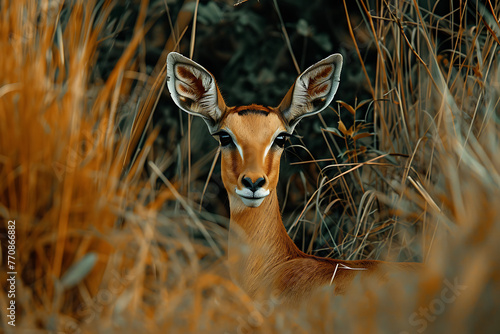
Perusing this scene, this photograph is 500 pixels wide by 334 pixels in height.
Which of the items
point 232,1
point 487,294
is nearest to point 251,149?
point 487,294

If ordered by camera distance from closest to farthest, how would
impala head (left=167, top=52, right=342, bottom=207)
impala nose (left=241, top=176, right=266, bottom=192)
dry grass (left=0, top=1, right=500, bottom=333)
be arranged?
dry grass (left=0, top=1, right=500, bottom=333), impala nose (left=241, top=176, right=266, bottom=192), impala head (left=167, top=52, right=342, bottom=207)

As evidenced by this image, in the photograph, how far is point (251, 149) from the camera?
8.61ft

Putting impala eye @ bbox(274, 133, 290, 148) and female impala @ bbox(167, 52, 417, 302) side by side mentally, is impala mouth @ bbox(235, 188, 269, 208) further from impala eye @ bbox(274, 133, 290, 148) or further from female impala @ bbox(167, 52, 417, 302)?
impala eye @ bbox(274, 133, 290, 148)

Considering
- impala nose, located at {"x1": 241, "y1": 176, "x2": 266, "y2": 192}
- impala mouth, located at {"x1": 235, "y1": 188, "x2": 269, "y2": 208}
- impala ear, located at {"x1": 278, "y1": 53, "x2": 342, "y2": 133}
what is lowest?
impala mouth, located at {"x1": 235, "y1": 188, "x2": 269, "y2": 208}

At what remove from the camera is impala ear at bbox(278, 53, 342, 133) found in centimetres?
272

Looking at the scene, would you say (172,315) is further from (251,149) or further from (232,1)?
(232,1)

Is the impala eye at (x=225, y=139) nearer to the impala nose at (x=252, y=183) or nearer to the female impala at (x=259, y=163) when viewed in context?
the female impala at (x=259, y=163)

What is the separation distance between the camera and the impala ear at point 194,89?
105 inches

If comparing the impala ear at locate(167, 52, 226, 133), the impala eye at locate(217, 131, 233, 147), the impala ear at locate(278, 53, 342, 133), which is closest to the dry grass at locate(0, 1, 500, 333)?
the impala ear at locate(167, 52, 226, 133)

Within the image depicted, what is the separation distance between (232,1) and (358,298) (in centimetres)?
283

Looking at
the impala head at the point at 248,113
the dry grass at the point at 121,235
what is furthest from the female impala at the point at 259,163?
the dry grass at the point at 121,235

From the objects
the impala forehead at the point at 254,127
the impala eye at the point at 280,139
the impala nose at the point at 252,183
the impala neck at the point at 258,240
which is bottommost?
the impala neck at the point at 258,240

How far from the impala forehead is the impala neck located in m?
0.29

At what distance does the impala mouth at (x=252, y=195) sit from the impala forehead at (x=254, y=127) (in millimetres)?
243
